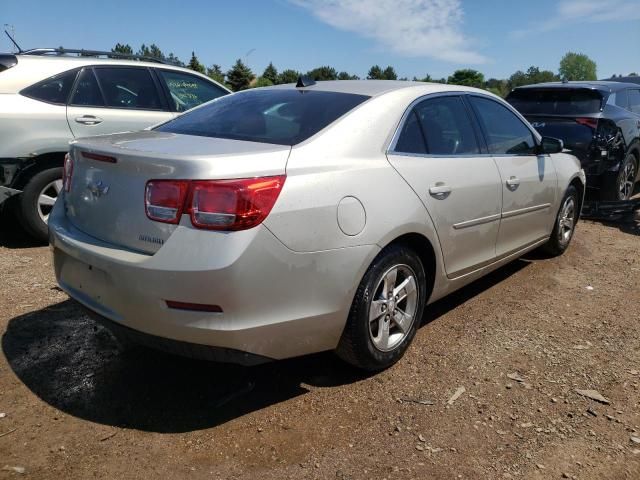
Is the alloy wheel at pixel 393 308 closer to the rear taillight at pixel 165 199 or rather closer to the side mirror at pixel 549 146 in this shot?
the rear taillight at pixel 165 199

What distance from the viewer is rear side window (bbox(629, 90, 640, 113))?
783cm

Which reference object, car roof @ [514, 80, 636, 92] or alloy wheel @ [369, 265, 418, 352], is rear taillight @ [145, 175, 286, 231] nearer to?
alloy wheel @ [369, 265, 418, 352]

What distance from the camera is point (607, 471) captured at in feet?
7.66

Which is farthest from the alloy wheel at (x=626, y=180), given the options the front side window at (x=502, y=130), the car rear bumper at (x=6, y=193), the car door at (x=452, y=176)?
the car rear bumper at (x=6, y=193)

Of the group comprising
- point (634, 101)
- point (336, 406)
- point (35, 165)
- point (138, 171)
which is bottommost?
point (336, 406)

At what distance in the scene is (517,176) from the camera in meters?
4.07

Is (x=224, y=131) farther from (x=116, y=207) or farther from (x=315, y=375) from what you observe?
(x=315, y=375)

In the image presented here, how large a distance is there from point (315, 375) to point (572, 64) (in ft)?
446

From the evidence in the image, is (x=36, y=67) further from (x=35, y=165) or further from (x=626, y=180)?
(x=626, y=180)

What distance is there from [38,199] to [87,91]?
45.4 inches

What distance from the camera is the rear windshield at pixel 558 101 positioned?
6.92 meters

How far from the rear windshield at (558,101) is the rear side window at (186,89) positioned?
13.5ft

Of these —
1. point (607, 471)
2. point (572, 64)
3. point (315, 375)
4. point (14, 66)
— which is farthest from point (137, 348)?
point (572, 64)

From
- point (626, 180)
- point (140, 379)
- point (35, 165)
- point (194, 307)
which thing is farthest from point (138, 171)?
point (626, 180)
